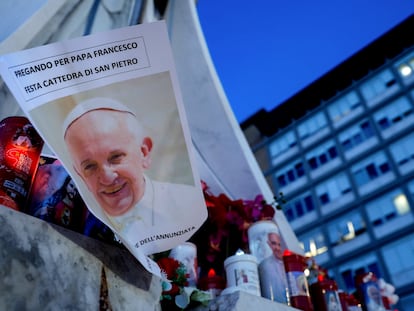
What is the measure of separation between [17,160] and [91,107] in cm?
19

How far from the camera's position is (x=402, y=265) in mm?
14789

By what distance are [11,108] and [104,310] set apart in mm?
902

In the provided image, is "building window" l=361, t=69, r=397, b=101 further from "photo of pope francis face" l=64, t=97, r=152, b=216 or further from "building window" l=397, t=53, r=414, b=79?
"photo of pope francis face" l=64, t=97, r=152, b=216

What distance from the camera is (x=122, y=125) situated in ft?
2.98

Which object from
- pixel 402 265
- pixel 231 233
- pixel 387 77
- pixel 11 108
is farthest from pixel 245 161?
pixel 387 77

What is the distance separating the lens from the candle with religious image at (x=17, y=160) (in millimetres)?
890

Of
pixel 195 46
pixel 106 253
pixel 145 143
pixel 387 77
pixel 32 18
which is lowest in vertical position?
pixel 106 253

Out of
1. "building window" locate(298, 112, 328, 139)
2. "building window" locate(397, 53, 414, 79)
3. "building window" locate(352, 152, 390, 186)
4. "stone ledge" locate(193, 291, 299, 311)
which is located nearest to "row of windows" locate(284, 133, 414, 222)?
"building window" locate(352, 152, 390, 186)

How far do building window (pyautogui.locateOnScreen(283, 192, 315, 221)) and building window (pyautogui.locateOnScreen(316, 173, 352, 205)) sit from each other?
0.43 metres

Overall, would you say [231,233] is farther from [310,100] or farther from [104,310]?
[310,100]

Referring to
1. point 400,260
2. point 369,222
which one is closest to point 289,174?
point 369,222

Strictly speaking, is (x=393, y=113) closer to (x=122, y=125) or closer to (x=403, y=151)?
(x=403, y=151)

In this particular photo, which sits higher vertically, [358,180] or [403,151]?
[403,151]

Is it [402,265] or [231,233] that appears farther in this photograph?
[402,265]
